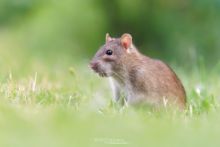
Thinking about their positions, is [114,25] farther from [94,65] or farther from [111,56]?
[94,65]

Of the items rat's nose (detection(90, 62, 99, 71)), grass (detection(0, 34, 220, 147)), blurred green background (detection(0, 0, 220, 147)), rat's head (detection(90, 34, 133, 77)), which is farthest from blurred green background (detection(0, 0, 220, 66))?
rat's nose (detection(90, 62, 99, 71))

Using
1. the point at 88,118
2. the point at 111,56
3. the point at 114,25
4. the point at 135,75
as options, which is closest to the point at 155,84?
the point at 135,75

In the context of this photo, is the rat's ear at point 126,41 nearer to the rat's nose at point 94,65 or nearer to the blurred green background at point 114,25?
the rat's nose at point 94,65

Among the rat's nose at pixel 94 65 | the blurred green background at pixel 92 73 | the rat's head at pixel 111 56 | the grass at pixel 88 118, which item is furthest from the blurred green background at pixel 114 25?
the rat's nose at pixel 94 65

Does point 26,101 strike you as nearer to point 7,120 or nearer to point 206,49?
point 7,120

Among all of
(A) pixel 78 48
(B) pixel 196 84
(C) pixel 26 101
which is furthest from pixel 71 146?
(A) pixel 78 48

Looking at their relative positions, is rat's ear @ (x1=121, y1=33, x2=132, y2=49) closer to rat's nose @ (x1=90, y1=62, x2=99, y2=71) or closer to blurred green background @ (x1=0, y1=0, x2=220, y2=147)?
rat's nose @ (x1=90, y1=62, x2=99, y2=71)
